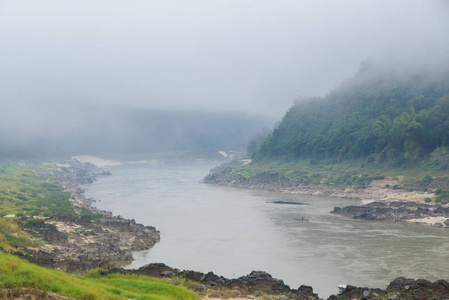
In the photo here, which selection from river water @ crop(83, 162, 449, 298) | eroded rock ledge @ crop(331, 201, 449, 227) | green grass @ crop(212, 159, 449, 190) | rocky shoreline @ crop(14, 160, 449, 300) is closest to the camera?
rocky shoreline @ crop(14, 160, 449, 300)

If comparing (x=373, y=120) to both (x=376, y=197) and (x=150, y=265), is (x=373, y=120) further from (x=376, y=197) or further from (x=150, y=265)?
(x=150, y=265)

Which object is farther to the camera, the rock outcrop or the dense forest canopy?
the dense forest canopy

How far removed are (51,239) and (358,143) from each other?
65073mm

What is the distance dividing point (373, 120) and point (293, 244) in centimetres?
6229

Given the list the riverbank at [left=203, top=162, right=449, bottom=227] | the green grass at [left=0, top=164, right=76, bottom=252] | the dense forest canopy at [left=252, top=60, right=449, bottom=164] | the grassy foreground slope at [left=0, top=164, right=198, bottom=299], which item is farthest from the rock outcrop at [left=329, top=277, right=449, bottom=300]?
the dense forest canopy at [left=252, top=60, right=449, bottom=164]

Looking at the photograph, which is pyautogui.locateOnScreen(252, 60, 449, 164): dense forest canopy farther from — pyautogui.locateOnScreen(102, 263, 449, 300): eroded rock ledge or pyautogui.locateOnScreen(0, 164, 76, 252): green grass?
pyautogui.locateOnScreen(0, 164, 76, 252): green grass

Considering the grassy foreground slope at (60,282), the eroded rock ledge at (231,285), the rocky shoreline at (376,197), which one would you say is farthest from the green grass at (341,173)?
the grassy foreground slope at (60,282)

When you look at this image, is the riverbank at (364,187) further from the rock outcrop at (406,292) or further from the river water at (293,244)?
the rock outcrop at (406,292)

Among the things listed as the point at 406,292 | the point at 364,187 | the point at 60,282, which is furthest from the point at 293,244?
the point at 364,187

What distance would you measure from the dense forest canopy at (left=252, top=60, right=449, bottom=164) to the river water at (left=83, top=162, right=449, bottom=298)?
66.7 feet

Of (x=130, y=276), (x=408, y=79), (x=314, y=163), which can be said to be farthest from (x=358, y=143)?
(x=130, y=276)

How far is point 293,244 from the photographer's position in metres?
36.7

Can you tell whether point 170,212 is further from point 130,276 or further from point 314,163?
point 314,163

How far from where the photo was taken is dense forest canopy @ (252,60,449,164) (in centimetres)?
7212
